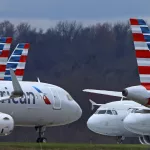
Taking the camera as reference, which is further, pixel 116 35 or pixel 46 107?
pixel 116 35

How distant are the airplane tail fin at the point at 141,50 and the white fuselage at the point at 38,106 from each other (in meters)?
17.3

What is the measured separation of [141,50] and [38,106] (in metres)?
19.1

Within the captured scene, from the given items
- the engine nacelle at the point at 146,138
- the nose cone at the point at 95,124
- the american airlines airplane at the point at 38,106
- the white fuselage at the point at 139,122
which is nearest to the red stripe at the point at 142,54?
the american airlines airplane at the point at 38,106

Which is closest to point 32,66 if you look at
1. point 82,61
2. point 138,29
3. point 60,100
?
point 82,61

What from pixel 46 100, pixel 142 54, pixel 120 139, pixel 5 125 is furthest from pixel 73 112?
pixel 142 54

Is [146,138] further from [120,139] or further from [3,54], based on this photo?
[3,54]

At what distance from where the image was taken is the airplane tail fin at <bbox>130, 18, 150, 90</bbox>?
33.1 meters

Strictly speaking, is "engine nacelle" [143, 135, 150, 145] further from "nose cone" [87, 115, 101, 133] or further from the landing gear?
the landing gear

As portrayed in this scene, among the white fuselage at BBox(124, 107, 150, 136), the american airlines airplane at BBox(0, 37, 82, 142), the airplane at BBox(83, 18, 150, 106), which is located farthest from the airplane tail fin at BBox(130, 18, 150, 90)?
the white fuselage at BBox(124, 107, 150, 136)

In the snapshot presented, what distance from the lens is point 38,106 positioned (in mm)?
51688

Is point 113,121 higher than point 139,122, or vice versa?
point 139,122

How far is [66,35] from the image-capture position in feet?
296

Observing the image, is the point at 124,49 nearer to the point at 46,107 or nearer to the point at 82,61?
the point at 82,61

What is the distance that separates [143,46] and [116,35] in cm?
5660
